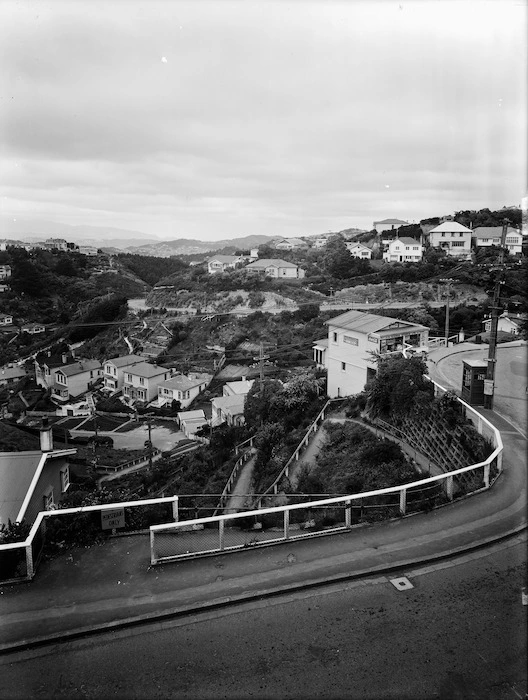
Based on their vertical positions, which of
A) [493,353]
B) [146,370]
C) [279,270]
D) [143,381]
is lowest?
[143,381]

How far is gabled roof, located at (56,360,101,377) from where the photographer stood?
3244 centimetres

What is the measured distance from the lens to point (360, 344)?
14250 mm

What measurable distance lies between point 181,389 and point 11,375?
1631cm

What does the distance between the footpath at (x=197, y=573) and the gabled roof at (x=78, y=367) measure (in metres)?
31.0

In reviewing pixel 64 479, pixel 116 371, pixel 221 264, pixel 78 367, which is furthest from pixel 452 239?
pixel 64 479

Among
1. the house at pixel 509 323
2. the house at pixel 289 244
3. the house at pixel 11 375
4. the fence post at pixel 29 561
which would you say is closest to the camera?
the fence post at pixel 29 561

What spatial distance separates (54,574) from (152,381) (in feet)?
88.8

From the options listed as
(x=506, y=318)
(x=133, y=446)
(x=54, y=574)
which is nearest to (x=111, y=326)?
(x=133, y=446)

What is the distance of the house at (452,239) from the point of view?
133 ft

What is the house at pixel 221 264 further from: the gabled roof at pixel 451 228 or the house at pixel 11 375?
the house at pixel 11 375

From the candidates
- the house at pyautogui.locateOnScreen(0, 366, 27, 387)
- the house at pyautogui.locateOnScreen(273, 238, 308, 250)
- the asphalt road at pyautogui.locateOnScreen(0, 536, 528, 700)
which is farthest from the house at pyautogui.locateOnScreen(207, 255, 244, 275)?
the asphalt road at pyautogui.locateOnScreen(0, 536, 528, 700)

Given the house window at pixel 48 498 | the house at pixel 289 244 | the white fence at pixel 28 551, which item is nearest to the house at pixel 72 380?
the house window at pixel 48 498

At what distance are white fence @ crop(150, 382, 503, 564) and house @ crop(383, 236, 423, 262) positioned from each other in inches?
1501

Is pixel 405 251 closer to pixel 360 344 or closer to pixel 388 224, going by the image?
pixel 388 224
